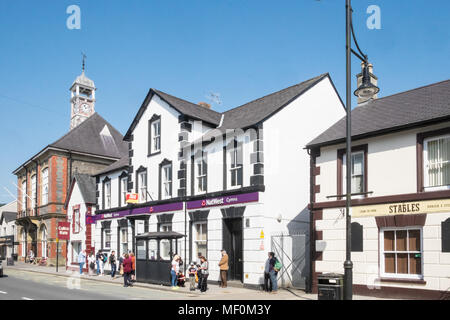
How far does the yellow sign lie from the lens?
15.6 metres

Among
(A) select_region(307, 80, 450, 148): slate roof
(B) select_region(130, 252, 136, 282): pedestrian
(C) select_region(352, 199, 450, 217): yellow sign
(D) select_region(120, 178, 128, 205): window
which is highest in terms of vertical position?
(A) select_region(307, 80, 450, 148): slate roof

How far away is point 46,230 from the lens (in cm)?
4506

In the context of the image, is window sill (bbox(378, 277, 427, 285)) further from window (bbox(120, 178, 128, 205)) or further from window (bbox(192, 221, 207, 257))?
window (bbox(120, 178, 128, 205))

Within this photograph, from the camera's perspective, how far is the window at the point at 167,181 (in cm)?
2727

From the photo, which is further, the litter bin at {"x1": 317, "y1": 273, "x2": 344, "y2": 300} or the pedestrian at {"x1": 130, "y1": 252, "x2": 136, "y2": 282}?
the pedestrian at {"x1": 130, "y1": 252, "x2": 136, "y2": 282}

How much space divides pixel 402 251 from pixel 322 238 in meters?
3.28

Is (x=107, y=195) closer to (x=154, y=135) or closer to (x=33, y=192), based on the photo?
(x=154, y=135)

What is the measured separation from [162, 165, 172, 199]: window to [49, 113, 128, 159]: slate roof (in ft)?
66.7

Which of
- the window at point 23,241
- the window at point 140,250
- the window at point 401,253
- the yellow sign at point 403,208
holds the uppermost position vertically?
the yellow sign at point 403,208

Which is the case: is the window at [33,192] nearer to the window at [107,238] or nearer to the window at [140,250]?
the window at [107,238]

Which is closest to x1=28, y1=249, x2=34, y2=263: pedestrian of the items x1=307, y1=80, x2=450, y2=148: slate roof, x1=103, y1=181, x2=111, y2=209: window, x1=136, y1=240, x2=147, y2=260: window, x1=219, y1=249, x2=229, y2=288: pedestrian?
x1=103, y1=181, x2=111, y2=209: window

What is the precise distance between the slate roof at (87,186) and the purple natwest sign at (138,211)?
61.5 inches

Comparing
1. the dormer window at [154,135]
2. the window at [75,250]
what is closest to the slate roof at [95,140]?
the window at [75,250]
